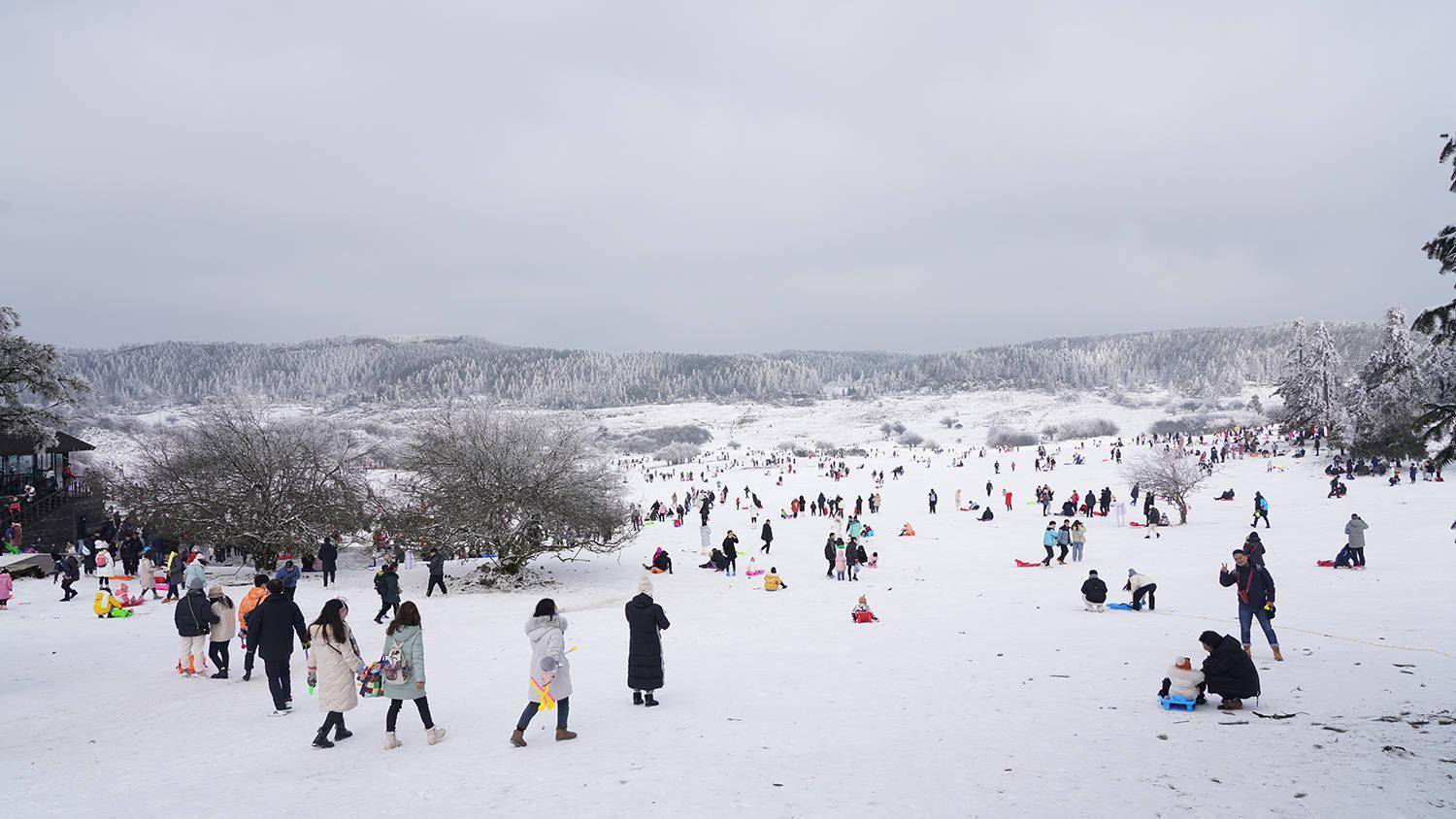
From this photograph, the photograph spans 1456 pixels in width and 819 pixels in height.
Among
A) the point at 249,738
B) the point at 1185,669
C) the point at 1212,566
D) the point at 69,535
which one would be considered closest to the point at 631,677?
the point at 249,738

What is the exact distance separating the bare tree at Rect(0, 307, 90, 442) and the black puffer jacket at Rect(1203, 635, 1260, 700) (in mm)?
14885

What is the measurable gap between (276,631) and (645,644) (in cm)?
422

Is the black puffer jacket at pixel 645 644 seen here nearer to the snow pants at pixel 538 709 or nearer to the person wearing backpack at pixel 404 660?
the snow pants at pixel 538 709

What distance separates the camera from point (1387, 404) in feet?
129

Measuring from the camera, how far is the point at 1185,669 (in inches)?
336

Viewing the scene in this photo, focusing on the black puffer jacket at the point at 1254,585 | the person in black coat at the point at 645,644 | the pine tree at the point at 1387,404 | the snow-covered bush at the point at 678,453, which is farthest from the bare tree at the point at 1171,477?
the snow-covered bush at the point at 678,453

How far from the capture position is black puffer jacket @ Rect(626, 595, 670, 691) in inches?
331

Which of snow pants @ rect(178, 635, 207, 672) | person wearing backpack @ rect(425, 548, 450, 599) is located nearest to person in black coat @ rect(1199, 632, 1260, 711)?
snow pants @ rect(178, 635, 207, 672)

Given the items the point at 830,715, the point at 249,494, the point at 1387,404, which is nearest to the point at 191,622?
the point at 830,715

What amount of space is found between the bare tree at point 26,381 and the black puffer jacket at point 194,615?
10.3 feet

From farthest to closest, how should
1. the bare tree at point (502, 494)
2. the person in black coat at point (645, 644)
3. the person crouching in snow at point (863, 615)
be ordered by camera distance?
the bare tree at point (502, 494) < the person crouching in snow at point (863, 615) < the person in black coat at point (645, 644)

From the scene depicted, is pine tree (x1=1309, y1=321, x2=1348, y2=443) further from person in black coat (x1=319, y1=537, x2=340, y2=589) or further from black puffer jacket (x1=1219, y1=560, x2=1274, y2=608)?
person in black coat (x1=319, y1=537, x2=340, y2=589)

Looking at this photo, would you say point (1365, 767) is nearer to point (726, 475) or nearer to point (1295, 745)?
point (1295, 745)

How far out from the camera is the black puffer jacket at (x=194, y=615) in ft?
35.2
